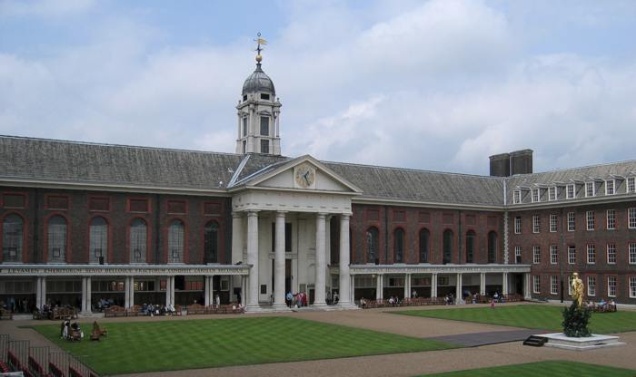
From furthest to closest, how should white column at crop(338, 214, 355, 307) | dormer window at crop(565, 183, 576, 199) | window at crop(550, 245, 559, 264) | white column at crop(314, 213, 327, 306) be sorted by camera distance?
window at crop(550, 245, 559, 264), dormer window at crop(565, 183, 576, 199), white column at crop(338, 214, 355, 307), white column at crop(314, 213, 327, 306)

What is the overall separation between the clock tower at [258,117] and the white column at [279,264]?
466 inches

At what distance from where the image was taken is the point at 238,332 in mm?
39656

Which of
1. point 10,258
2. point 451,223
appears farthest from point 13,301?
point 451,223

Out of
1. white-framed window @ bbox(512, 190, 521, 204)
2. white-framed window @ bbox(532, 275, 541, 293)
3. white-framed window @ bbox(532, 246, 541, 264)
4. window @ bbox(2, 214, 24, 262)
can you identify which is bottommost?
white-framed window @ bbox(532, 275, 541, 293)

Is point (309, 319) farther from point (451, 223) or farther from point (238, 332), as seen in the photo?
point (451, 223)

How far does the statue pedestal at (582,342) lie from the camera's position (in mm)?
34250

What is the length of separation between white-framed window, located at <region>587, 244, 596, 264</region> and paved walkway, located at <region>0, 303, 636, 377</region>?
81.2 feet

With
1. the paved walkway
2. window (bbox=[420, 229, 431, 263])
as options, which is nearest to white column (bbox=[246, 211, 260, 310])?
the paved walkway

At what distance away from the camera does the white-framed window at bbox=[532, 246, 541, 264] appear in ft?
233

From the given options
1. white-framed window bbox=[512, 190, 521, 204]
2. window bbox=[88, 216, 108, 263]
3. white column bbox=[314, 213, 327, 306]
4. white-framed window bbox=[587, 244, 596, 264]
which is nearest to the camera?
window bbox=[88, 216, 108, 263]

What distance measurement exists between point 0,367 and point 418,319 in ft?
103

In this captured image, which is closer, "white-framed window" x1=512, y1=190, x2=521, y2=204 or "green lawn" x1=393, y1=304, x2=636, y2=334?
"green lawn" x1=393, y1=304, x2=636, y2=334

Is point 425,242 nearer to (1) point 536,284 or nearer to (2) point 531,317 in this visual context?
(1) point 536,284

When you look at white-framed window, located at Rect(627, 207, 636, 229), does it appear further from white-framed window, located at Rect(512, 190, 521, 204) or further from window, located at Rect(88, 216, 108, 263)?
window, located at Rect(88, 216, 108, 263)
